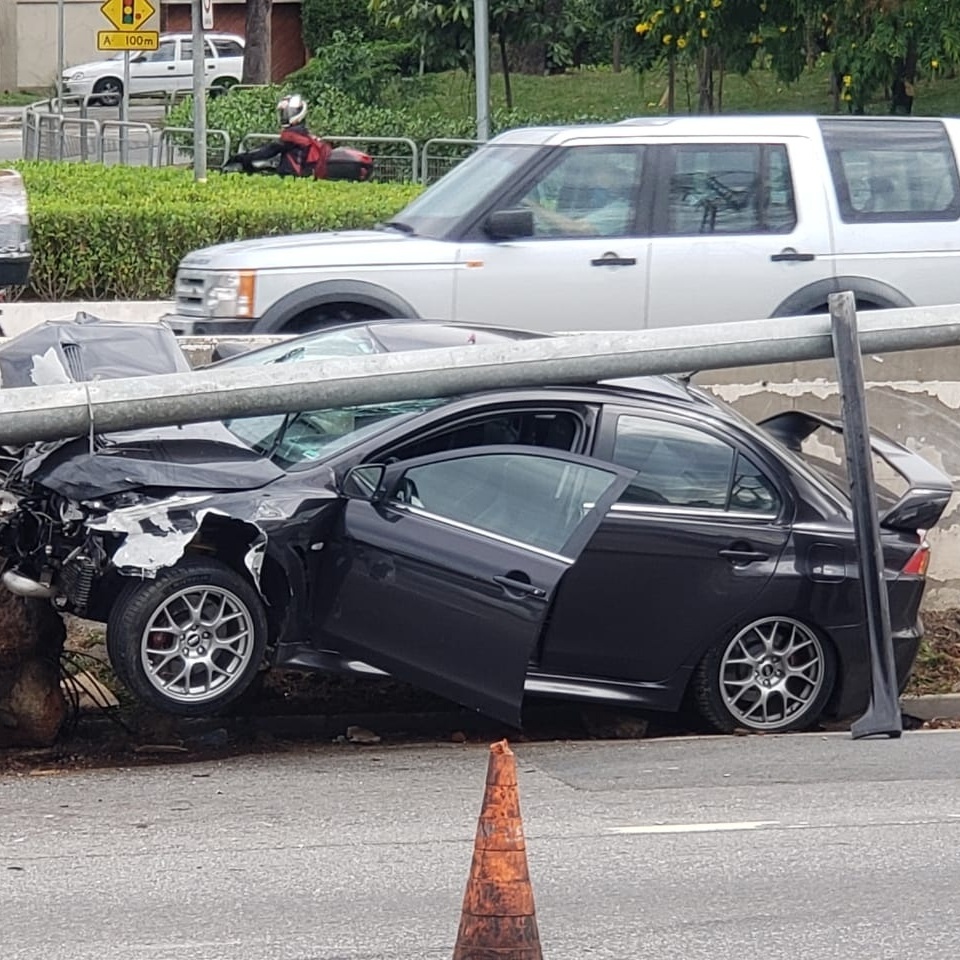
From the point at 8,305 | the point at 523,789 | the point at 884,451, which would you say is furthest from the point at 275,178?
the point at 523,789

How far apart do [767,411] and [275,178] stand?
398 inches

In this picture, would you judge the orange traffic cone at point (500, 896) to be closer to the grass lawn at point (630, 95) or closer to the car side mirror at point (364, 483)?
the car side mirror at point (364, 483)

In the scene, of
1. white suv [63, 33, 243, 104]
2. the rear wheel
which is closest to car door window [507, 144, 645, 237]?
the rear wheel

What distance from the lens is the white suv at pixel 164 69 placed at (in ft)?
159

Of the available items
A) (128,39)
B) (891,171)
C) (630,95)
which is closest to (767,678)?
(891,171)

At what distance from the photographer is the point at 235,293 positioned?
464 inches

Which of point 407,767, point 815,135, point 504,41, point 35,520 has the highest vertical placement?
point 504,41

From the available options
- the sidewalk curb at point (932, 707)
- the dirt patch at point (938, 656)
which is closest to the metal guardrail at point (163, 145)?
the dirt patch at point (938, 656)

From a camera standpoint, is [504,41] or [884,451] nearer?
[884,451]

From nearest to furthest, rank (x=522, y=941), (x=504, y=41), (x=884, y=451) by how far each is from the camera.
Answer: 1. (x=522, y=941)
2. (x=884, y=451)
3. (x=504, y=41)

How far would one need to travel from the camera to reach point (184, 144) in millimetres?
25844

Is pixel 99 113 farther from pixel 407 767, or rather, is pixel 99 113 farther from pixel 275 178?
pixel 407 767

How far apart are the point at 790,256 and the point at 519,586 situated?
4.89m

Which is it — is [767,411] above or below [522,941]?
above
